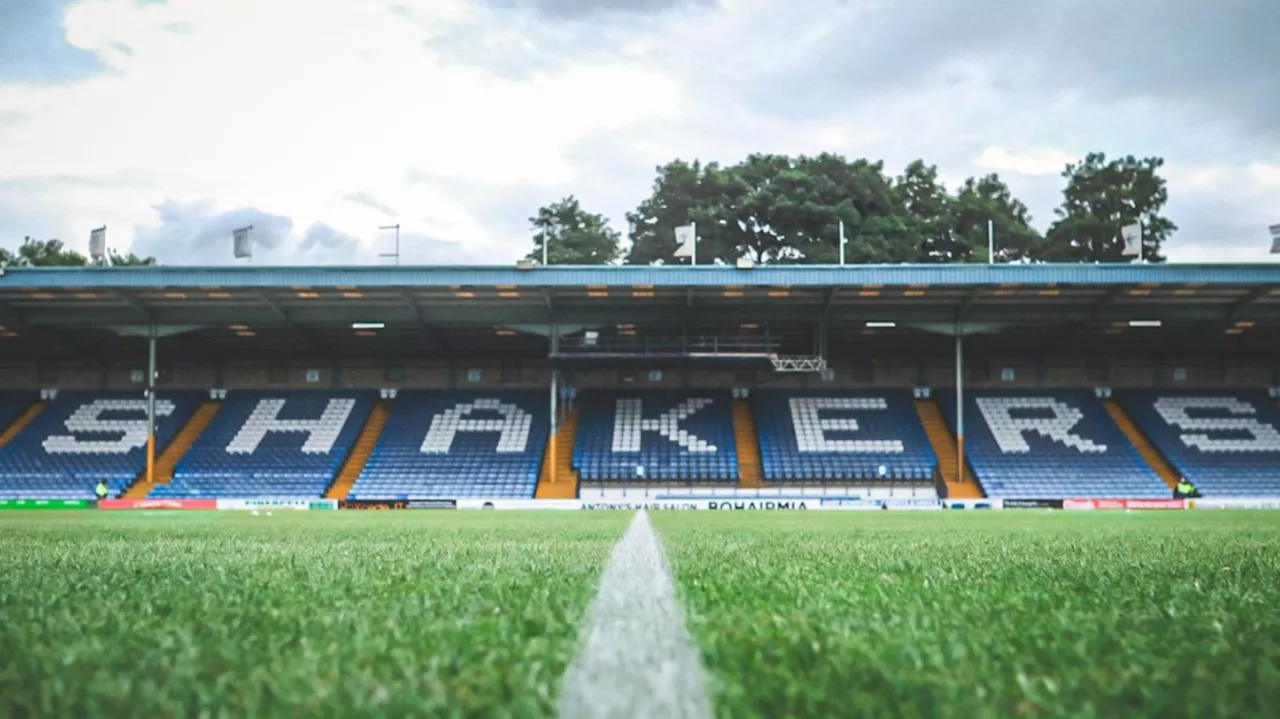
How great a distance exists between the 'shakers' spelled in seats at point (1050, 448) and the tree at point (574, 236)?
70.1ft

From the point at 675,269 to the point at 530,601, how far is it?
2579 cm

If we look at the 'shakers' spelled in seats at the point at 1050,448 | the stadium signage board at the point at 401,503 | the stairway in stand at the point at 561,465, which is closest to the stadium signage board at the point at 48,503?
the stadium signage board at the point at 401,503

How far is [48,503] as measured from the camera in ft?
99.8

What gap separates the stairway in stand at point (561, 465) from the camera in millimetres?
32406

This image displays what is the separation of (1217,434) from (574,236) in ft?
98.7

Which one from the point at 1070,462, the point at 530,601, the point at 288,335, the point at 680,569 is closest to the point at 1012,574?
the point at 680,569

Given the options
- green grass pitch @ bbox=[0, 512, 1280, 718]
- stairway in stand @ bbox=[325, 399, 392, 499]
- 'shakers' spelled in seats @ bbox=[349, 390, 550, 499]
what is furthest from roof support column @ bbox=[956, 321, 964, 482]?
green grass pitch @ bbox=[0, 512, 1280, 718]

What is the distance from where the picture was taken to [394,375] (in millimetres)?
38375

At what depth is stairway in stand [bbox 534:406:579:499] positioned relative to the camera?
3241cm

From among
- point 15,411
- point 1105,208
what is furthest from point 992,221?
point 15,411

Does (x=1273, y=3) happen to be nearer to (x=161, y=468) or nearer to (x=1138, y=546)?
(x=1138, y=546)

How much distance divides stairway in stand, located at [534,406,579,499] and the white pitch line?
95.2ft

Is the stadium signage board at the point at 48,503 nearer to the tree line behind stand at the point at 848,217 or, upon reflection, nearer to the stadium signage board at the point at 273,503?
the stadium signage board at the point at 273,503

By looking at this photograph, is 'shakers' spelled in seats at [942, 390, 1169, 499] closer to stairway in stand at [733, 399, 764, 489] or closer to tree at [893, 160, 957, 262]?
stairway in stand at [733, 399, 764, 489]
